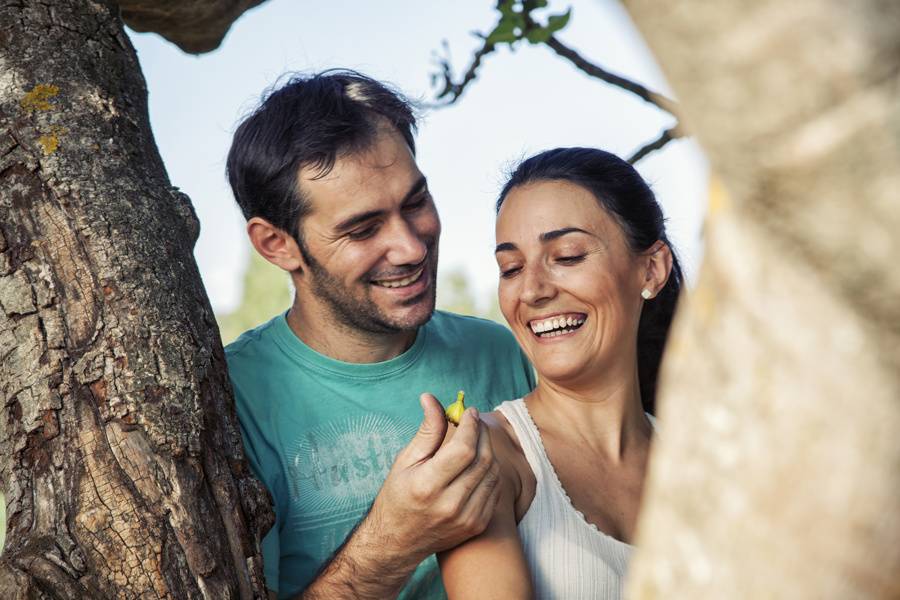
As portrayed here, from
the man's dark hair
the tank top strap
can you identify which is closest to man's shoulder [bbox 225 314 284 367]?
the man's dark hair

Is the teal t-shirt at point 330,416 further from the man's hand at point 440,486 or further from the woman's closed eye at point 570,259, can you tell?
the woman's closed eye at point 570,259

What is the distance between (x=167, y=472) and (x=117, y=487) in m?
0.11

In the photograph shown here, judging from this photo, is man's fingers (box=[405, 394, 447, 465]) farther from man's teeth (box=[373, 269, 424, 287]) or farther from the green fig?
man's teeth (box=[373, 269, 424, 287])

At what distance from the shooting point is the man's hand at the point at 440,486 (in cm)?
236

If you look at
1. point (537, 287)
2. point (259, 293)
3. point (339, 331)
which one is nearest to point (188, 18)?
point (339, 331)

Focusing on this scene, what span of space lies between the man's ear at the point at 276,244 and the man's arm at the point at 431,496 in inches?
54.0

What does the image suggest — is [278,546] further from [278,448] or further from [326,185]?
[326,185]

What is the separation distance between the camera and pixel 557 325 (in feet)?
9.74

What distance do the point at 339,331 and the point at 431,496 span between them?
1262 mm

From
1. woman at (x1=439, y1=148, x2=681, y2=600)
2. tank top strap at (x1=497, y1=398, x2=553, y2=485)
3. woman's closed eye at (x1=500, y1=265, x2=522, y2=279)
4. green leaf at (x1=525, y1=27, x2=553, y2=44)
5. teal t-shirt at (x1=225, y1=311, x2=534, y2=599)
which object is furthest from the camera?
green leaf at (x1=525, y1=27, x2=553, y2=44)

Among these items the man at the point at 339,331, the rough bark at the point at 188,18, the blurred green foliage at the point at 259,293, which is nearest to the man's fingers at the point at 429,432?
the man at the point at 339,331

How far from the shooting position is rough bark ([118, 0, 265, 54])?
11.9ft

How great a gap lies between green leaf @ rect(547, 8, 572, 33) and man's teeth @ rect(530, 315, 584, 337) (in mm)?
1080

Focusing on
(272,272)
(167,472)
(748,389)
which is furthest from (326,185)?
(272,272)
